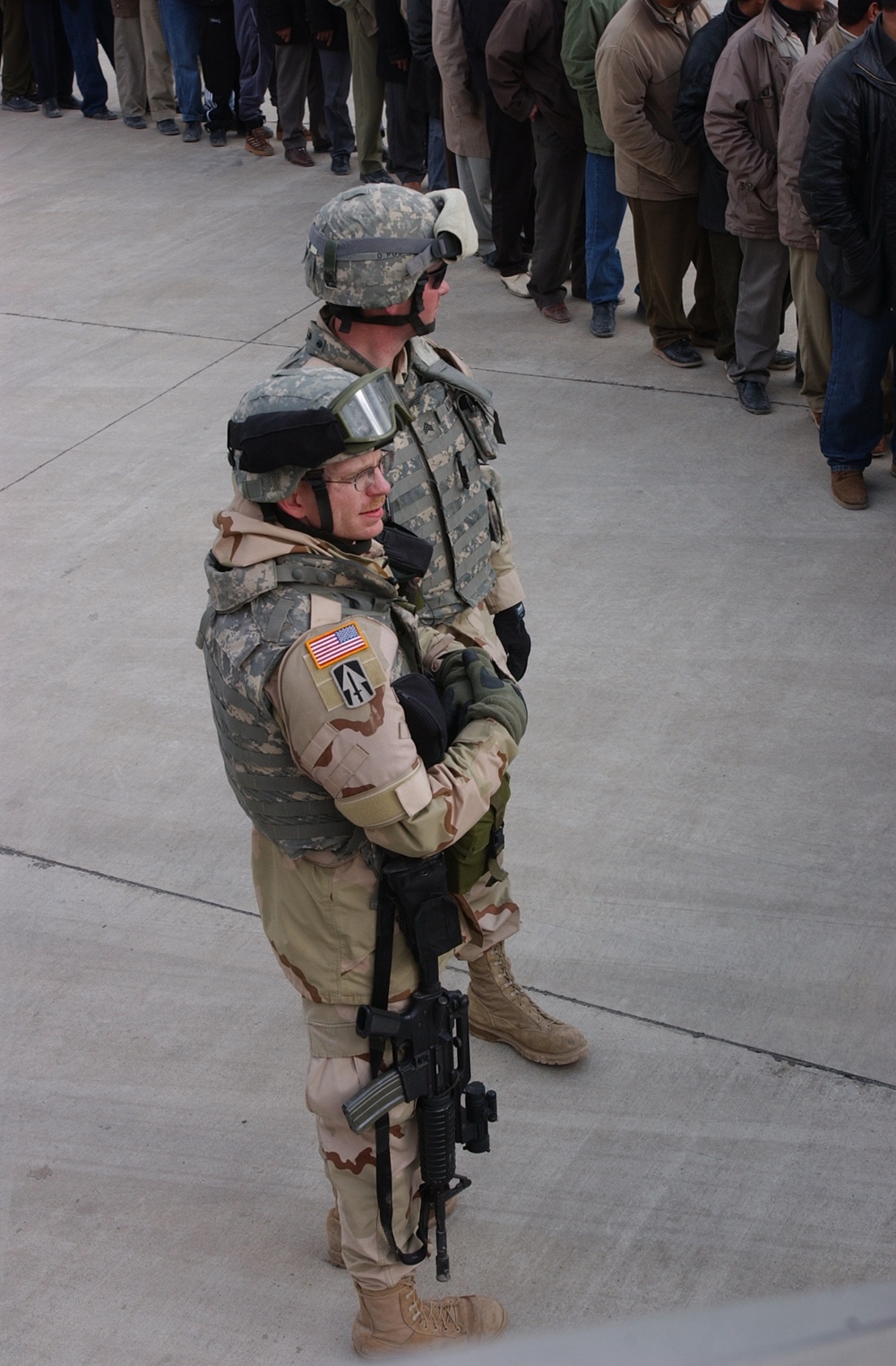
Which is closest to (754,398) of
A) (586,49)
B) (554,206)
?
(554,206)

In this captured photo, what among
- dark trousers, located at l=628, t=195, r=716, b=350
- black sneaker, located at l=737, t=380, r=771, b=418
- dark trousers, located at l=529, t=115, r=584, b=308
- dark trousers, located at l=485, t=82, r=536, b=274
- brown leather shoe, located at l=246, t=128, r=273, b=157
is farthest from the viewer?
brown leather shoe, located at l=246, t=128, r=273, b=157

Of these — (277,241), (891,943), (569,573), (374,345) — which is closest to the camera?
(374,345)

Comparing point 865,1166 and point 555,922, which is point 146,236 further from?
point 865,1166

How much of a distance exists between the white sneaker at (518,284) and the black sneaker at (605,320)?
2.10 ft

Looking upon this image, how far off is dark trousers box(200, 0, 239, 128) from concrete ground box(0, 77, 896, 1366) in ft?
15.1

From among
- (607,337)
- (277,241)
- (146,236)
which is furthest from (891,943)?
(146,236)

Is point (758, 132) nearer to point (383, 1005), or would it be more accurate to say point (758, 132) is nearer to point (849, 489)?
point (849, 489)

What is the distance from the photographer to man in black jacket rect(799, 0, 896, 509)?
509 cm

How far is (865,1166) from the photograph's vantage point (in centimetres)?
316

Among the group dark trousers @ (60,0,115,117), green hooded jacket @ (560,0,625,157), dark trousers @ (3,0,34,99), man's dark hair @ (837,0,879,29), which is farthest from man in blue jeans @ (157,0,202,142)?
man's dark hair @ (837,0,879,29)

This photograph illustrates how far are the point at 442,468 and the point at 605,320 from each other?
4733 mm

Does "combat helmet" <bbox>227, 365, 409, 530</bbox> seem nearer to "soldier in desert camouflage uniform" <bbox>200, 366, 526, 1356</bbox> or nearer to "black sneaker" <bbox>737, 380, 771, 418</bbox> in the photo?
"soldier in desert camouflage uniform" <bbox>200, 366, 526, 1356</bbox>

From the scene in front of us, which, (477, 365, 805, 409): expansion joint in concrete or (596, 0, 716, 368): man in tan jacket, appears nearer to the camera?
(596, 0, 716, 368): man in tan jacket

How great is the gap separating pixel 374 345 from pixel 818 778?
2.11m
